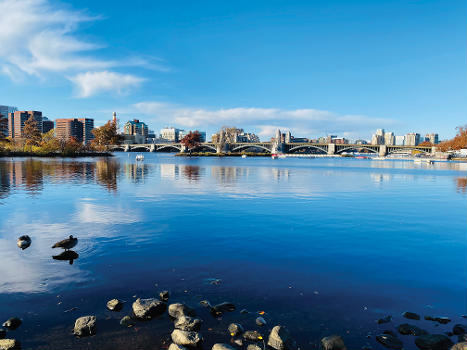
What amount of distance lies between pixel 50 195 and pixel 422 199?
38568mm

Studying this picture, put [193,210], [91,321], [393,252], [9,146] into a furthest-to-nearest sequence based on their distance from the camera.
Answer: [9,146] < [193,210] < [393,252] < [91,321]

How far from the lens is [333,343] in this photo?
7988mm

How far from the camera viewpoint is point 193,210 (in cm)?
2508

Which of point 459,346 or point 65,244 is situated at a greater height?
point 65,244

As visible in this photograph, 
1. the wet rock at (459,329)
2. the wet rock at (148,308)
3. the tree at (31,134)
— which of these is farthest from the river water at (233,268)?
the tree at (31,134)

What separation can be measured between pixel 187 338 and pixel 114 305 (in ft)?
9.79

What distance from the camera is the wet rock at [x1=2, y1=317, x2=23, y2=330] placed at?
8.70 metres

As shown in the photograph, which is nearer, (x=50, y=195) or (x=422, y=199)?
(x=50, y=195)

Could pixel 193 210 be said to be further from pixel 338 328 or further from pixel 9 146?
pixel 9 146

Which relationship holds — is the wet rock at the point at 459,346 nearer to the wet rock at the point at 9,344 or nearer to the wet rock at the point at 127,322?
the wet rock at the point at 127,322

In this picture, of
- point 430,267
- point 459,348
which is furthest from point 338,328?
point 430,267

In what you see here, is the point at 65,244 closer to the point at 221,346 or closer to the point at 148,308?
the point at 148,308

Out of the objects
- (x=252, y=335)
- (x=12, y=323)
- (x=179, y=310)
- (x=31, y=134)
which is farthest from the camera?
(x=31, y=134)

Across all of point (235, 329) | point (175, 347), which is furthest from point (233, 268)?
point (175, 347)
